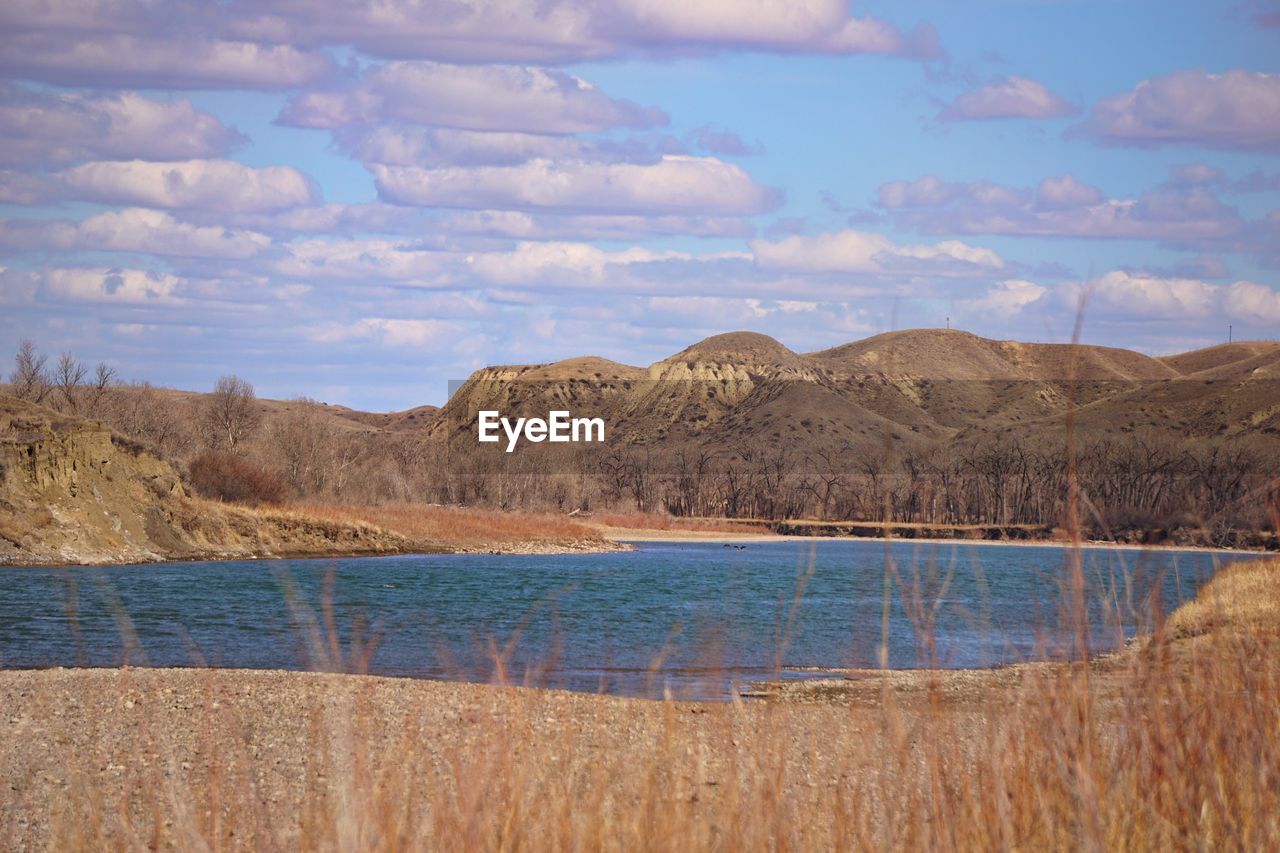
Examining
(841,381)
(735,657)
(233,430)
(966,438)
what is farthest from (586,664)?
(841,381)

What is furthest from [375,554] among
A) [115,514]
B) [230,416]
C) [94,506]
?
[230,416]

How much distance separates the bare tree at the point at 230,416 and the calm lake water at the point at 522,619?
4882 cm

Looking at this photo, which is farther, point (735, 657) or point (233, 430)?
point (233, 430)

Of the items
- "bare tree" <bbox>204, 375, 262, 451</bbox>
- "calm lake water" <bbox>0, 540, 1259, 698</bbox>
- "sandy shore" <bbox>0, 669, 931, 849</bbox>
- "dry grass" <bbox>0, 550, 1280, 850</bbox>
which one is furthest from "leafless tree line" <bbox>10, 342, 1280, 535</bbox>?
"dry grass" <bbox>0, 550, 1280, 850</bbox>

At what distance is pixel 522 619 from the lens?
10.7 metres

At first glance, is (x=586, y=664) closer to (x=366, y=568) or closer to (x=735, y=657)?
(x=735, y=657)

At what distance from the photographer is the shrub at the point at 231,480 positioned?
213 feet

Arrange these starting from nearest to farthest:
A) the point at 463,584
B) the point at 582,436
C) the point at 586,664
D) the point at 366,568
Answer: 1. the point at 586,664
2. the point at 463,584
3. the point at 366,568
4. the point at 582,436

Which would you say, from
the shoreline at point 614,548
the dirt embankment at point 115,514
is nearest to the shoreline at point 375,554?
the shoreline at point 614,548

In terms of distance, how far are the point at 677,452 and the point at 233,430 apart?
56309 millimetres

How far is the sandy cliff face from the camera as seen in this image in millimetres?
47188

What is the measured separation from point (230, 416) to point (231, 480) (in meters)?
50.7

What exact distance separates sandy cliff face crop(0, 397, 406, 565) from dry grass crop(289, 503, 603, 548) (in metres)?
8.62

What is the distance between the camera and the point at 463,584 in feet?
164
